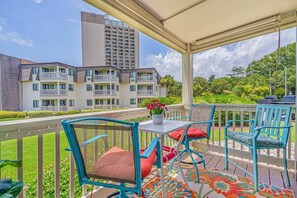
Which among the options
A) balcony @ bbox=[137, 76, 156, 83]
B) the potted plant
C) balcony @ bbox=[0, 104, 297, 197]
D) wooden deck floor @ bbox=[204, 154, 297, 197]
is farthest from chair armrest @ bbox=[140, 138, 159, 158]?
wooden deck floor @ bbox=[204, 154, 297, 197]

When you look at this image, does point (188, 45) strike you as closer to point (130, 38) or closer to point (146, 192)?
point (130, 38)

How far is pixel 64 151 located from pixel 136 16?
1.82m

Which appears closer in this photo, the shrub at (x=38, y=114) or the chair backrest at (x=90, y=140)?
the chair backrest at (x=90, y=140)

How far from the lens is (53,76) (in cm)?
186

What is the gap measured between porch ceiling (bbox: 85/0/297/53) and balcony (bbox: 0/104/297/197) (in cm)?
123

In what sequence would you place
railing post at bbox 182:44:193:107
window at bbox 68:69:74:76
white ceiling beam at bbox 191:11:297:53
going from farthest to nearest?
railing post at bbox 182:44:193:107, white ceiling beam at bbox 191:11:297:53, window at bbox 68:69:74:76

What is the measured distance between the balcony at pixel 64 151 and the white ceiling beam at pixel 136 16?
114cm

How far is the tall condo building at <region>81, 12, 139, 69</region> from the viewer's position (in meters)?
2.30

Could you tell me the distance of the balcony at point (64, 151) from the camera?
1290 mm

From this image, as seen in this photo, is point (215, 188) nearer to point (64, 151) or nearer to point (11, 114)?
point (64, 151)

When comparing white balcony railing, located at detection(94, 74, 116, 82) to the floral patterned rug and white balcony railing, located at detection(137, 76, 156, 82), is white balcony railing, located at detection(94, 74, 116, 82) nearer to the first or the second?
white balcony railing, located at detection(137, 76, 156, 82)

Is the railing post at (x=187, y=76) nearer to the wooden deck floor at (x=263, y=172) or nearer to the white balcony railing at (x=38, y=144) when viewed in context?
the wooden deck floor at (x=263, y=172)

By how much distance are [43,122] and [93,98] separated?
757mm

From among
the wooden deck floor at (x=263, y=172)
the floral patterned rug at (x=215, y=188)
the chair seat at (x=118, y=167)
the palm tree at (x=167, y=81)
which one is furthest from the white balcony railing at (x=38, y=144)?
the wooden deck floor at (x=263, y=172)
